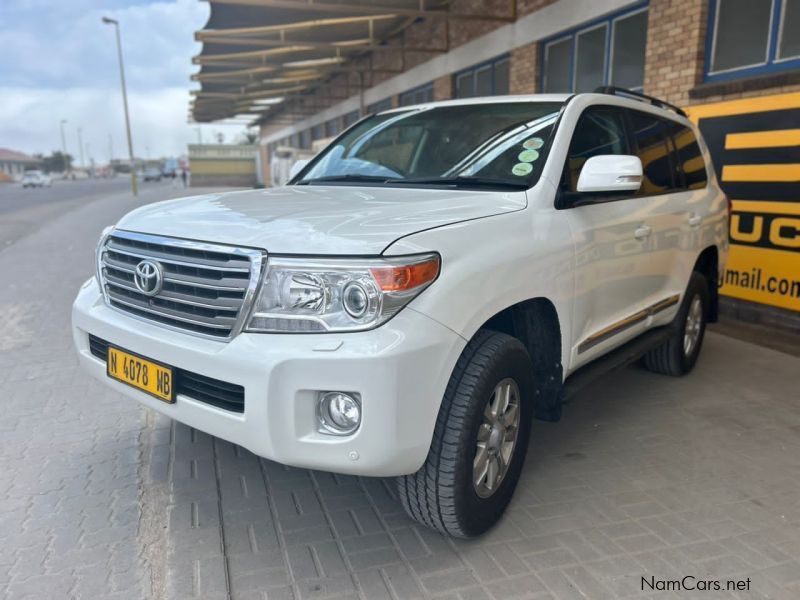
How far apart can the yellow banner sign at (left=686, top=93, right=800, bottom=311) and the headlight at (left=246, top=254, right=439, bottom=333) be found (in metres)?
4.55

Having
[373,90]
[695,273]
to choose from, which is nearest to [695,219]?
[695,273]

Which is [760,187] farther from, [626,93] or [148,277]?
[148,277]

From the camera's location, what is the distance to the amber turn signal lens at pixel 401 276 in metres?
2.14

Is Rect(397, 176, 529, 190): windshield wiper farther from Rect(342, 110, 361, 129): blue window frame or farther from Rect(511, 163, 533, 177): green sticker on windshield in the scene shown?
Rect(342, 110, 361, 129): blue window frame

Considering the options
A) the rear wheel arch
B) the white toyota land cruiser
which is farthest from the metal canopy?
the white toyota land cruiser

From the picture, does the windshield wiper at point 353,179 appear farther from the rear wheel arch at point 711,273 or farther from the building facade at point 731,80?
the building facade at point 731,80

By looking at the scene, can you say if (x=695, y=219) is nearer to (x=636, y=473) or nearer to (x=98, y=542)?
(x=636, y=473)

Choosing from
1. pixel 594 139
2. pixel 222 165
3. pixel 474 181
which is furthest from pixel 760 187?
pixel 222 165

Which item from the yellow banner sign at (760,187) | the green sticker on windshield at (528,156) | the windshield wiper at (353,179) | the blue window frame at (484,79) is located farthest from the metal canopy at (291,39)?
the green sticker on windshield at (528,156)

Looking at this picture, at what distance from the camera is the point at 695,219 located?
4.43 meters

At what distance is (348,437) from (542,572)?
101 cm

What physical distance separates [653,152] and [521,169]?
4.90ft

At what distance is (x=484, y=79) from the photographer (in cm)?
1167

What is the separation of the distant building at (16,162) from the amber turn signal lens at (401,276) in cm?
12710
